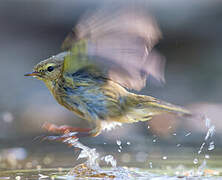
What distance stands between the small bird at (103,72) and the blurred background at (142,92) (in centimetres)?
103

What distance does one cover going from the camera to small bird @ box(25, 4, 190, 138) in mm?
5188

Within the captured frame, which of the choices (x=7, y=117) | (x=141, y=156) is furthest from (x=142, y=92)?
(x=141, y=156)

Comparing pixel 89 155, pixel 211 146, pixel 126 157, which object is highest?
pixel 211 146

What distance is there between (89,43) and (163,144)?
329 centimetres

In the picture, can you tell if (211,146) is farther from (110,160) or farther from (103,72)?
(103,72)

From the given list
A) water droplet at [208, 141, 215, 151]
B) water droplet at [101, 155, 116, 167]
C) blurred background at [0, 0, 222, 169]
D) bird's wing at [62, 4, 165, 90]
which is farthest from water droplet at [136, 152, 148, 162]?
bird's wing at [62, 4, 165, 90]

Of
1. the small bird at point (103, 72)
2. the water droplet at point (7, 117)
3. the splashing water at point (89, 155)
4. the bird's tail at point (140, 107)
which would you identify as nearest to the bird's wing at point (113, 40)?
the small bird at point (103, 72)

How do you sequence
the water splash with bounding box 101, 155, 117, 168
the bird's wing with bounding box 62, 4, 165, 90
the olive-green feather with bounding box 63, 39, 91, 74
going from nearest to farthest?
the bird's wing with bounding box 62, 4, 165, 90, the olive-green feather with bounding box 63, 39, 91, 74, the water splash with bounding box 101, 155, 117, 168

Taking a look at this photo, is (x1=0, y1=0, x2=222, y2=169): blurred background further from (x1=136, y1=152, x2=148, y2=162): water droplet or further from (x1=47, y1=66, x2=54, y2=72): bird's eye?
(x1=47, y1=66, x2=54, y2=72): bird's eye

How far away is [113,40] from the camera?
5.15 m

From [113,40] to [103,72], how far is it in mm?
569

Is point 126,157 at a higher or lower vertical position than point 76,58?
lower

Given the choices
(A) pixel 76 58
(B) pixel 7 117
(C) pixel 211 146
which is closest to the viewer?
(A) pixel 76 58

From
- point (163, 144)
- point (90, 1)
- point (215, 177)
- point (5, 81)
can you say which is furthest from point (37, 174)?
point (90, 1)
